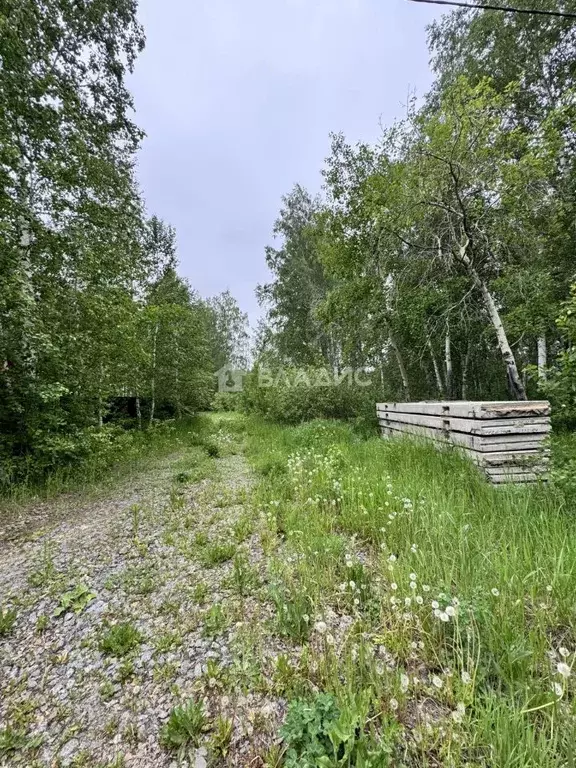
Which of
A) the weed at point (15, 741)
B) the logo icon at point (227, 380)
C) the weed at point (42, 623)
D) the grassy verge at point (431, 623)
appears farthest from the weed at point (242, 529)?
the logo icon at point (227, 380)

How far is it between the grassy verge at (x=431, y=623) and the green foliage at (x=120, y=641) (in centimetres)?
81

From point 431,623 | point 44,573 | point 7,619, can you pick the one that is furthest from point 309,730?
point 44,573

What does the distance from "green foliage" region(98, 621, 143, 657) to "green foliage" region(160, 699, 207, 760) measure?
0.57 meters

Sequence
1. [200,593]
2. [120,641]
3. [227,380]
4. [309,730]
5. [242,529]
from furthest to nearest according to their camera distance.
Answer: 1. [227,380]
2. [242,529]
3. [200,593]
4. [120,641]
5. [309,730]

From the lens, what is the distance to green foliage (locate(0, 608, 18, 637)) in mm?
1913

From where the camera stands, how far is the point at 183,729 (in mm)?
1247

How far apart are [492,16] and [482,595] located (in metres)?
12.9

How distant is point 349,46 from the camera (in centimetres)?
679

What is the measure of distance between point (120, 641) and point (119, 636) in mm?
30

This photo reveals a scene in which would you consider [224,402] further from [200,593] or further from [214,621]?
[214,621]

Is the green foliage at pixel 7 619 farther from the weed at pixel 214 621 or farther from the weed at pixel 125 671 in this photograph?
the weed at pixel 214 621

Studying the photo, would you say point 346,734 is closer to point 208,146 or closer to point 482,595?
point 482,595

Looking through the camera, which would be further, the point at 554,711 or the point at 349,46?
the point at 349,46

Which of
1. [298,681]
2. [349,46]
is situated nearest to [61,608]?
[298,681]
